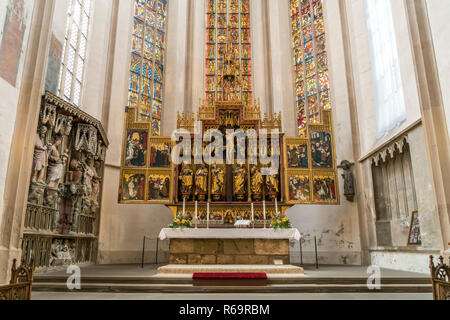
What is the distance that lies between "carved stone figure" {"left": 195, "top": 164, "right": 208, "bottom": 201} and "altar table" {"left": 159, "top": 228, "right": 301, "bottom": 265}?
84.2 inches

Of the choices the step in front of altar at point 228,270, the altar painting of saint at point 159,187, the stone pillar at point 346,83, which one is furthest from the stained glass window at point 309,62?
the step in front of altar at point 228,270

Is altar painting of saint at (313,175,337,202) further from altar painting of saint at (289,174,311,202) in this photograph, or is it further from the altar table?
the altar table

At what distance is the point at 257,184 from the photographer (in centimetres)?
1106

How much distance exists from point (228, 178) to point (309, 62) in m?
8.24

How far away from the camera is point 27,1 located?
840cm

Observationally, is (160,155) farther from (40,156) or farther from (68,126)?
(40,156)

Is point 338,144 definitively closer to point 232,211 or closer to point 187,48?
point 232,211

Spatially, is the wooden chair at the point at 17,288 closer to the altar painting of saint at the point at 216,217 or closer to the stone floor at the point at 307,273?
the stone floor at the point at 307,273

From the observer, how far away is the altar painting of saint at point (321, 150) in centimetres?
1116

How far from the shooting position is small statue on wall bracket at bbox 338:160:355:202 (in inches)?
517

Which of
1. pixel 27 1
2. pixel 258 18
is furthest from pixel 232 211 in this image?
pixel 258 18

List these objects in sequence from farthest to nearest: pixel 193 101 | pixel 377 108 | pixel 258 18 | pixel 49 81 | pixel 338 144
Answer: pixel 258 18, pixel 193 101, pixel 338 144, pixel 377 108, pixel 49 81

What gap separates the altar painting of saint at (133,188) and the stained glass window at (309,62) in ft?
27.1

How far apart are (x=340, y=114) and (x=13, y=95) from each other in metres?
12.0
